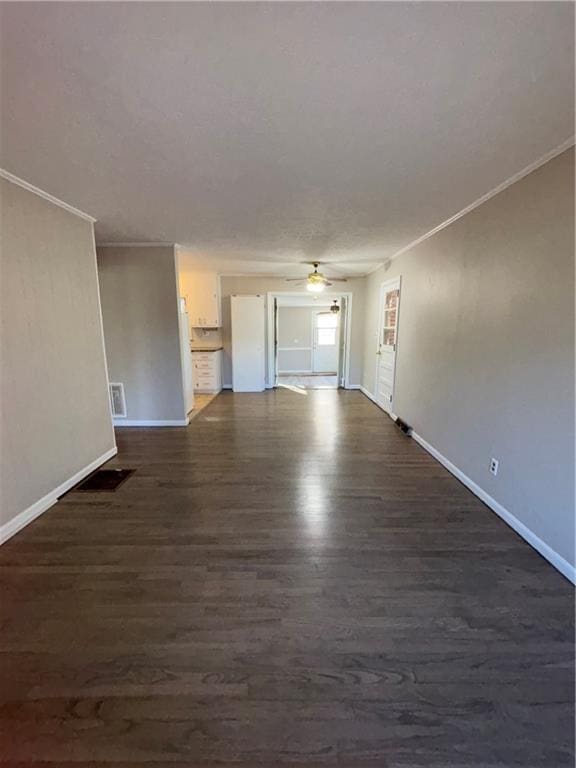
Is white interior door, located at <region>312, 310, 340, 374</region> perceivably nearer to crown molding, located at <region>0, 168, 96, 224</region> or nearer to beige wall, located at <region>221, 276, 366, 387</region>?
beige wall, located at <region>221, 276, 366, 387</region>

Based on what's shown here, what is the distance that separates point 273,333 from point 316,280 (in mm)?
1899

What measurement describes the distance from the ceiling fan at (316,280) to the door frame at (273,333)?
250mm

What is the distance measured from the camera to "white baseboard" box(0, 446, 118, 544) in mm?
2289

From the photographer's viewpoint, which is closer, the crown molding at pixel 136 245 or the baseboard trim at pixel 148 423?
the crown molding at pixel 136 245

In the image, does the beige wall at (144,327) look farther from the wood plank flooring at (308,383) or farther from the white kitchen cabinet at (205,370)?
the wood plank flooring at (308,383)

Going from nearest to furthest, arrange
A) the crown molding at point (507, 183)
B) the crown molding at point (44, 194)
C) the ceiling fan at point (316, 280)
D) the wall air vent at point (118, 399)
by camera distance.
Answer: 1. the crown molding at point (507, 183)
2. the crown molding at point (44, 194)
3. the wall air vent at point (118, 399)
4. the ceiling fan at point (316, 280)

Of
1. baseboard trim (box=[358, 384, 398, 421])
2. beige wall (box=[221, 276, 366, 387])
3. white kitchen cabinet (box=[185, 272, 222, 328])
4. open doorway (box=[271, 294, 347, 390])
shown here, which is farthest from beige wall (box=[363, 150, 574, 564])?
open doorway (box=[271, 294, 347, 390])

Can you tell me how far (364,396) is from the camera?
6754 mm

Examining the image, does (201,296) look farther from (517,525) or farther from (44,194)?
(517,525)

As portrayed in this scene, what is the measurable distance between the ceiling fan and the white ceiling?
2850 millimetres

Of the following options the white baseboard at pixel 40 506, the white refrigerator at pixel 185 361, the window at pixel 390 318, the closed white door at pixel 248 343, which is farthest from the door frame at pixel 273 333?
the white baseboard at pixel 40 506

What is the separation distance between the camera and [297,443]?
4109 mm

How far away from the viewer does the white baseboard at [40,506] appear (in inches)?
90.1

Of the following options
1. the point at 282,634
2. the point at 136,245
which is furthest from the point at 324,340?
the point at 282,634
